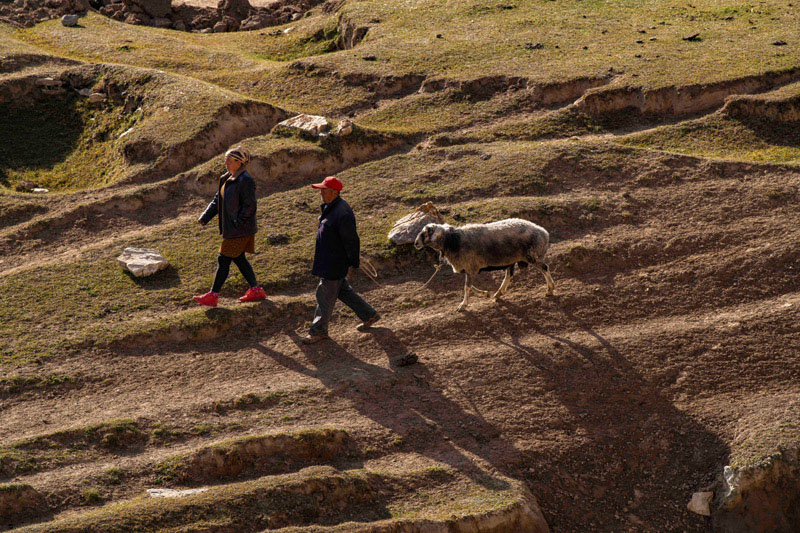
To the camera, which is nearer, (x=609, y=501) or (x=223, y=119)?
(x=609, y=501)

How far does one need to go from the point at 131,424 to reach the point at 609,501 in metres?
6.47

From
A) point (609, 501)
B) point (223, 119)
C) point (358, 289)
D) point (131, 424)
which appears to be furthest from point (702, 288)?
point (223, 119)

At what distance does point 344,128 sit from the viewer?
59.1 ft

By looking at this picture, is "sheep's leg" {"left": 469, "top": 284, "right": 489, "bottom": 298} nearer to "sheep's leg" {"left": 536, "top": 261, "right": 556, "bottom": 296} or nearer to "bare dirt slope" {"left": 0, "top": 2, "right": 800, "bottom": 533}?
"bare dirt slope" {"left": 0, "top": 2, "right": 800, "bottom": 533}

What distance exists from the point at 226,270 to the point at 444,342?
3.83 metres

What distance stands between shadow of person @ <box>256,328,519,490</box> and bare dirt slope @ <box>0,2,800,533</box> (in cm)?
3

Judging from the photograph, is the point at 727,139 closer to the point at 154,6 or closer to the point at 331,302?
the point at 331,302

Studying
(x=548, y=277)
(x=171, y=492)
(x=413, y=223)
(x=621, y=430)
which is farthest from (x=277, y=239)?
(x=621, y=430)

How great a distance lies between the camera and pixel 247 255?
14.8 meters

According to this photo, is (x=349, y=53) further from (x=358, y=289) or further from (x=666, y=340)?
(x=666, y=340)

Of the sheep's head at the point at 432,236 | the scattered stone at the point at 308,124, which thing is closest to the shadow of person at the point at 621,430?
the sheep's head at the point at 432,236

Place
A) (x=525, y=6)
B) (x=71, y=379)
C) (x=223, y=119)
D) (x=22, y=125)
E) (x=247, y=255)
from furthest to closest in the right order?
(x=525, y=6) < (x=22, y=125) < (x=223, y=119) < (x=247, y=255) < (x=71, y=379)

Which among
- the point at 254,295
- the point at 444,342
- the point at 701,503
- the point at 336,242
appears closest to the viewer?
the point at 701,503

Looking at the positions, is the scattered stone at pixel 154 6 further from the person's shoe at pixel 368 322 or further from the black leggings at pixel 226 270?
the person's shoe at pixel 368 322
